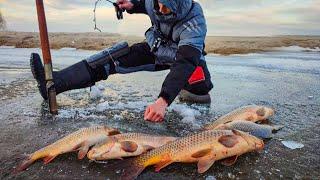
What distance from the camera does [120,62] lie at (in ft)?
19.6

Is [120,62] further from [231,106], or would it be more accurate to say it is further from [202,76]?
[231,106]

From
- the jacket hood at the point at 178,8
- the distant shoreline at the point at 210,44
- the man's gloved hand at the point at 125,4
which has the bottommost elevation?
the distant shoreline at the point at 210,44

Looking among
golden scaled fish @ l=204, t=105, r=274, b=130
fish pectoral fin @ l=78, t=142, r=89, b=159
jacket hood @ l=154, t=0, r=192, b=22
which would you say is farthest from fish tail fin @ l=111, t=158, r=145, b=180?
jacket hood @ l=154, t=0, r=192, b=22

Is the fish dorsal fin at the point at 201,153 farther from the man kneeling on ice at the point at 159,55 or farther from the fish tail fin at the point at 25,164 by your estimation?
the man kneeling on ice at the point at 159,55

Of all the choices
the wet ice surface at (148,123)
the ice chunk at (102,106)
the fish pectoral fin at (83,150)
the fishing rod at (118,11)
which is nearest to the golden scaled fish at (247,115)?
the wet ice surface at (148,123)

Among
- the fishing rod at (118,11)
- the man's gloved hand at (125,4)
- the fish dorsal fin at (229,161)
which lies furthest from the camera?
the man's gloved hand at (125,4)

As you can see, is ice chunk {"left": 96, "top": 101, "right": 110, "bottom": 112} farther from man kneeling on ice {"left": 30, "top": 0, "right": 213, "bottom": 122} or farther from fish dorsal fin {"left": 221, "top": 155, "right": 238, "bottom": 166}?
fish dorsal fin {"left": 221, "top": 155, "right": 238, "bottom": 166}

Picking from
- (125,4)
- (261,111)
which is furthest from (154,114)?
(125,4)

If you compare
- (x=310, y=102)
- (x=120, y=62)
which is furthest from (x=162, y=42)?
(x=310, y=102)

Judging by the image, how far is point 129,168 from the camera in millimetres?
2975

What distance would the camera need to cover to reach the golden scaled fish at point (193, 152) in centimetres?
300

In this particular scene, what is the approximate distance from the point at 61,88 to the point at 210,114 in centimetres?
A: 208

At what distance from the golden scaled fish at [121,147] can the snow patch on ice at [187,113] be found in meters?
1.17

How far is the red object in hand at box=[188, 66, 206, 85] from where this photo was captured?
5.83 meters
